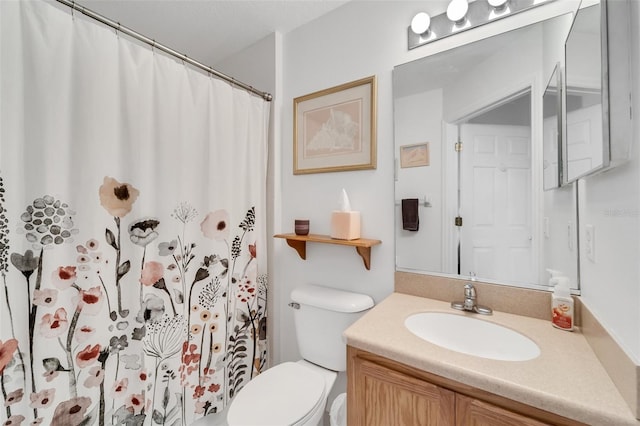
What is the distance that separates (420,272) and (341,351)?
0.55 m

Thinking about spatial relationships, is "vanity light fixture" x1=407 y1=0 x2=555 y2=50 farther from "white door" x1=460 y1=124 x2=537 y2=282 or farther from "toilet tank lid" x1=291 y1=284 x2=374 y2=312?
"toilet tank lid" x1=291 y1=284 x2=374 y2=312

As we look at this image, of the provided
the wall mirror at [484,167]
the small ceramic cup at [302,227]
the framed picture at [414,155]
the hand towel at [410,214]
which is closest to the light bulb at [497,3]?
the wall mirror at [484,167]

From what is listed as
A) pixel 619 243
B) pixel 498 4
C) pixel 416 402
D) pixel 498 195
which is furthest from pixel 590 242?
pixel 498 4

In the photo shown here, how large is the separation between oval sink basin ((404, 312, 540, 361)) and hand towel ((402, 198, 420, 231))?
40 cm

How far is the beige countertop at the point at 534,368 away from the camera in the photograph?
59 cm

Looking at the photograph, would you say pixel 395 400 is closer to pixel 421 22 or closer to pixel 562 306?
pixel 562 306

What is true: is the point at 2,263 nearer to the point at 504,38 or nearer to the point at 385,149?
the point at 385,149

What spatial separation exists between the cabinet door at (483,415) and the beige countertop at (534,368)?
0.17 feet

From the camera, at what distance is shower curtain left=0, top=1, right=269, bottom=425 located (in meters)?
0.87

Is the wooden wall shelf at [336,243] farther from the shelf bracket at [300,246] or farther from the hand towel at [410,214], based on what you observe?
the hand towel at [410,214]

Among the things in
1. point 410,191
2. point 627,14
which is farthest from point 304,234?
point 627,14

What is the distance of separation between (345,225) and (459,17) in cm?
105

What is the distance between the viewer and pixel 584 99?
0.79m

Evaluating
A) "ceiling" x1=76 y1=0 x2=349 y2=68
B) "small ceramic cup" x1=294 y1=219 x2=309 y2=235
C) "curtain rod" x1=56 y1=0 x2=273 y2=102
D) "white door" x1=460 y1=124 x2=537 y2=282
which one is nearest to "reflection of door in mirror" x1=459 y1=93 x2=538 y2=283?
"white door" x1=460 y1=124 x2=537 y2=282
